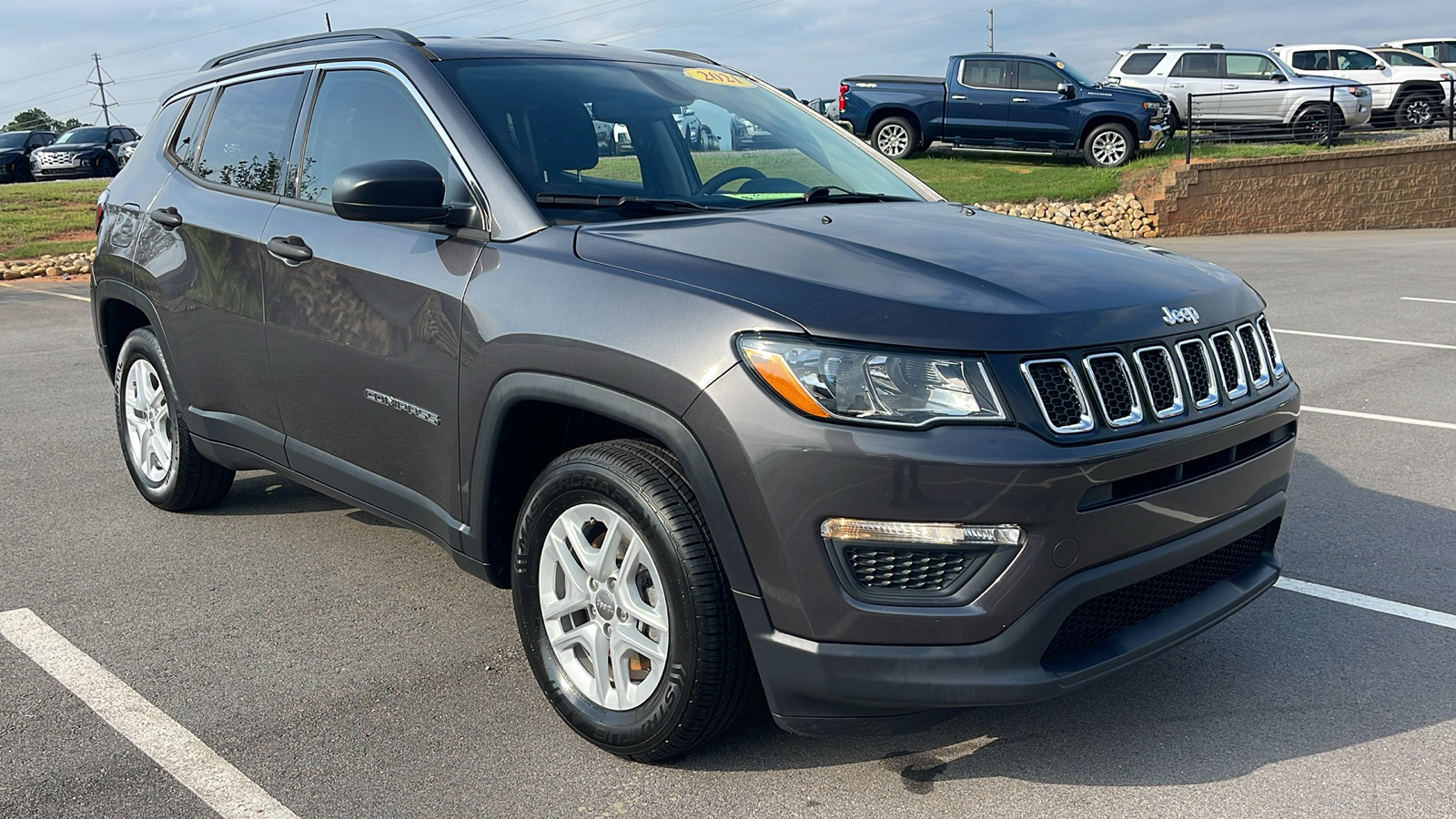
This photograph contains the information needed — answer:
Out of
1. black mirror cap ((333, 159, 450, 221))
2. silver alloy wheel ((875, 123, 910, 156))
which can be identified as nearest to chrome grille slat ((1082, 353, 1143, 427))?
black mirror cap ((333, 159, 450, 221))

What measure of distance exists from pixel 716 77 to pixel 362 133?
1.28m

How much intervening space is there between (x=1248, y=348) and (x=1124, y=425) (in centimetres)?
75

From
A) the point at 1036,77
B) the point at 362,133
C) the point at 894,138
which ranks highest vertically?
the point at 362,133

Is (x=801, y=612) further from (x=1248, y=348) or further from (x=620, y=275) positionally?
(x=1248, y=348)

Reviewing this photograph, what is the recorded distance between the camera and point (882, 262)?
2.96 meters

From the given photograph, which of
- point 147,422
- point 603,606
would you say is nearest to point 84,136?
point 147,422

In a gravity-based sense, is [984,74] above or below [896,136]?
above

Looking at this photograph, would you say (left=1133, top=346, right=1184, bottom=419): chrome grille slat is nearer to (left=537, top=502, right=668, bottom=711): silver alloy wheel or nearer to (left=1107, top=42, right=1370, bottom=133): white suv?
(left=537, top=502, right=668, bottom=711): silver alloy wheel

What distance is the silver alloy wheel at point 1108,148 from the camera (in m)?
22.4

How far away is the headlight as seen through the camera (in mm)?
2572

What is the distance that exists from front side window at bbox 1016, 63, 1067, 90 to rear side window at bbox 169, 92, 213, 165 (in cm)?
1984

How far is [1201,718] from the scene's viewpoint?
3.31 meters

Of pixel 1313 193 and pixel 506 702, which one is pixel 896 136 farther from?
pixel 506 702

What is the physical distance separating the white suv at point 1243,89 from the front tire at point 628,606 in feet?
75.8
